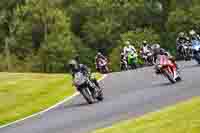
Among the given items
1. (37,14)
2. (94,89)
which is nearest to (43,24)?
(37,14)

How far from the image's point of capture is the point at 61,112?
20.4 m

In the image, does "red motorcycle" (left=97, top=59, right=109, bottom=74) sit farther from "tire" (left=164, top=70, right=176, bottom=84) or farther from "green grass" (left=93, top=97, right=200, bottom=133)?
"green grass" (left=93, top=97, right=200, bottom=133)

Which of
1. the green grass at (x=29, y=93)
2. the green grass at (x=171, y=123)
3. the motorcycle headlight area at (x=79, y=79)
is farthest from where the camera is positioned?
the green grass at (x=29, y=93)

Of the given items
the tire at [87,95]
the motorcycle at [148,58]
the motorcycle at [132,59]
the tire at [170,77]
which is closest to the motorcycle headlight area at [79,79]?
the tire at [87,95]

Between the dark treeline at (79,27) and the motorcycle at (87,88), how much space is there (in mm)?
47594

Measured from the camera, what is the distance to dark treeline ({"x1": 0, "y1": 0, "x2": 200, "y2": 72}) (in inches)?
2869

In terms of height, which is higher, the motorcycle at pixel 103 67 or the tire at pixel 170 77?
the tire at pixel 170 77

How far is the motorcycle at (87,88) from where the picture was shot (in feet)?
68.2

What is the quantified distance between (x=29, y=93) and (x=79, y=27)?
185ft

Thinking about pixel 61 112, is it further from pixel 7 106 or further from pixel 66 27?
pixel 66 27

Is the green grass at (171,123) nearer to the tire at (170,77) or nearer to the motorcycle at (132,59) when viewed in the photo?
the tire at (170,77)

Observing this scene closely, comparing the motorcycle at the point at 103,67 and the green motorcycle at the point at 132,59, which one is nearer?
the motorcycle at the point at 103,67

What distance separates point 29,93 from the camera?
28.1 meters

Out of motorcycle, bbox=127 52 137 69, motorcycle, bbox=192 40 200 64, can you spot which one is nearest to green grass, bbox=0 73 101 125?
motorcycle, bbox=192 40 200 64
